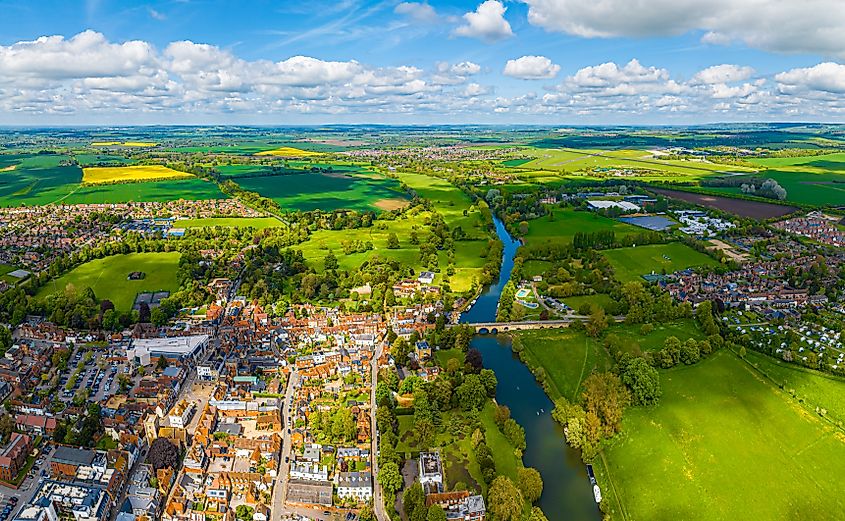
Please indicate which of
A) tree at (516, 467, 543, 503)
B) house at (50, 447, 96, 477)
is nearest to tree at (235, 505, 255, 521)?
house at (50, 447, 96, 477)

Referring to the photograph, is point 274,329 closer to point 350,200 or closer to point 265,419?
point 265,419

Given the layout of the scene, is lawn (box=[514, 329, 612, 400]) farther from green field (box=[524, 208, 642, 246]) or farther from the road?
green field (box=[524, 208, 642, 246])

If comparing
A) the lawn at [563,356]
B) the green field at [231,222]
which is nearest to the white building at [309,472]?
the lawn at [563,356]

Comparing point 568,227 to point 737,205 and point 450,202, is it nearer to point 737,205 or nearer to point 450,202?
point 450,202

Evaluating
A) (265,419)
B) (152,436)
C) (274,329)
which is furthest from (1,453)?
(274,329)

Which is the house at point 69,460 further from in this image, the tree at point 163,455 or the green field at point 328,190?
the green field at point 328,190
